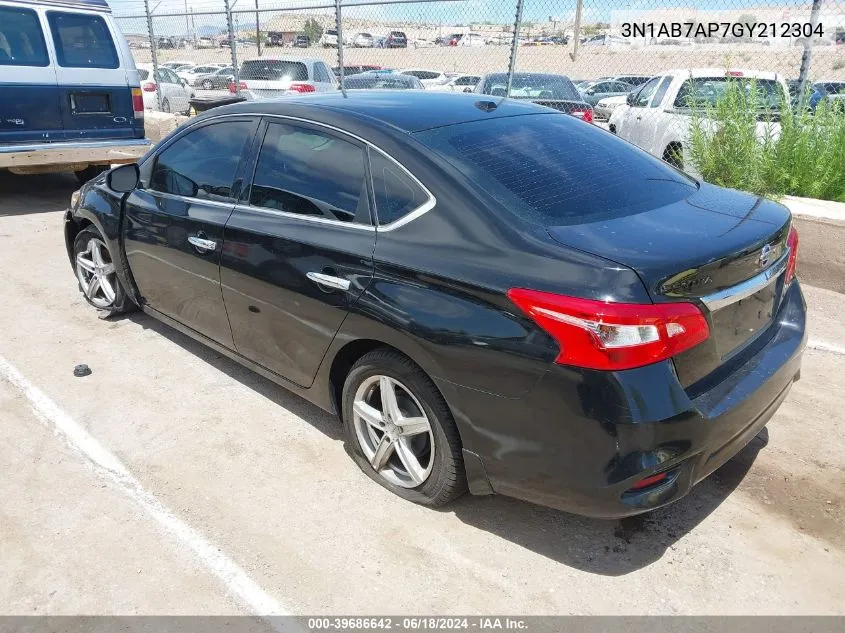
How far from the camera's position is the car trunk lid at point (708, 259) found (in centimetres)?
245

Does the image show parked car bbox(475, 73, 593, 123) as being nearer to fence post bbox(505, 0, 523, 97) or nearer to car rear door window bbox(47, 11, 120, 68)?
fence post bbox(505, 0, 523, 97)

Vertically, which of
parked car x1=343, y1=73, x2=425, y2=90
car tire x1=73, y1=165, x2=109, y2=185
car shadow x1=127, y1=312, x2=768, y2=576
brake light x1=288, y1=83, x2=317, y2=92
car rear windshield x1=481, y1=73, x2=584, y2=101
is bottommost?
car tire x1=73, y1=165, x2=109, y2=185

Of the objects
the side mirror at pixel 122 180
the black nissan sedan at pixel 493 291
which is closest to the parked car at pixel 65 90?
the side mirror at pixel 122 180

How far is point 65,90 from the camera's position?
8.58 metres

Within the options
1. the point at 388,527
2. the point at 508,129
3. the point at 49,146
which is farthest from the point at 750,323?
the point at 49,146

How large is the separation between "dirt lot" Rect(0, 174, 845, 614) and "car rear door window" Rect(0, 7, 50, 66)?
5.56 metres

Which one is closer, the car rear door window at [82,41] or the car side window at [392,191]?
the car side window at [392,191]

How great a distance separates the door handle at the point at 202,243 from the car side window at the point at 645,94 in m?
8.27

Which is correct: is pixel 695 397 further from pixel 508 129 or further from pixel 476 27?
pixel 476 27

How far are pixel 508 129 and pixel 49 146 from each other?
714cm

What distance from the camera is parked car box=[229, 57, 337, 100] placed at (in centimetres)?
1348

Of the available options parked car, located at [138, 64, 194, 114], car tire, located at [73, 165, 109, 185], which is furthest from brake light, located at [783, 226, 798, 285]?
parked car, located at [138, 64, 194, 114]

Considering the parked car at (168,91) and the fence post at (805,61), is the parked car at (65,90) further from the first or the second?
the parked car at (168,91)

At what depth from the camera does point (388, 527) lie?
3.01 metres
